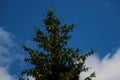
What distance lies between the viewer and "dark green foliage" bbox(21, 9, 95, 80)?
24.0 metres

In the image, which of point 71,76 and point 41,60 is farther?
point 41,60

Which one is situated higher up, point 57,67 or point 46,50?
point 46,50

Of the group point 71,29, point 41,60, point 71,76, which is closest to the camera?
point 71,76

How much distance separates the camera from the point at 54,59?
2483 centimetres

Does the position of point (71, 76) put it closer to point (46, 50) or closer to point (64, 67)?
point (64, 67)

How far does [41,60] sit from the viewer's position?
25.0 metres

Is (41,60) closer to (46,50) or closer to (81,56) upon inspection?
(46,50)

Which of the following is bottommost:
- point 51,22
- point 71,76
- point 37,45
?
point 71,76

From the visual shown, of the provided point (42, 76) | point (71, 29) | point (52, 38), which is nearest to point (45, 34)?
point (52, 38)

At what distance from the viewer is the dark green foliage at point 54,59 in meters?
24.0

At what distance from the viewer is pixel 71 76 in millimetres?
23500

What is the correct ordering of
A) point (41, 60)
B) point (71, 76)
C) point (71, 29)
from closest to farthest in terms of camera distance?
point (71, 76) < point (41, 60) < point (71, 29)

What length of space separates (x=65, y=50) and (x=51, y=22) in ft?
11.7

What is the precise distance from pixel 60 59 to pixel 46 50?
1.66 metres
